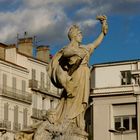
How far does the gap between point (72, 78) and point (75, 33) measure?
3.17ft

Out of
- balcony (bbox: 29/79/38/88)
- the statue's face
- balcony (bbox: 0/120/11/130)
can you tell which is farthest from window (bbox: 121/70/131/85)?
the statue's face

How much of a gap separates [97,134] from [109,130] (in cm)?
174

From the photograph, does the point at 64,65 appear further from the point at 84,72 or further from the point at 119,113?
the point at 119,113

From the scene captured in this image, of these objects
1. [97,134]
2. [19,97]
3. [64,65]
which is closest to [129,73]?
[97,134]

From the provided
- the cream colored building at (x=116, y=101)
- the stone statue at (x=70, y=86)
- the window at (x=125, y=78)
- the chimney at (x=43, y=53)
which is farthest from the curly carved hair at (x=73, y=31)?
the chimney at (x=43, y=53)

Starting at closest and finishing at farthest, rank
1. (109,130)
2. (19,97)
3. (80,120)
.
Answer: (80,120) → (109,130) → (19,97)

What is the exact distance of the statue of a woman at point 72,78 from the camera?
1486 centimetres

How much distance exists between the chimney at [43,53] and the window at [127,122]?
2754cm

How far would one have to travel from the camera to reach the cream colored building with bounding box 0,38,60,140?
90.1 metres

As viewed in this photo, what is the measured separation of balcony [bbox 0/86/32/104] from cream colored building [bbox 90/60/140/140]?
15.2 m

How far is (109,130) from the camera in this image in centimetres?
7531

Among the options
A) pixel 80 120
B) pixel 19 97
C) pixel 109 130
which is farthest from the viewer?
pixel 19 97

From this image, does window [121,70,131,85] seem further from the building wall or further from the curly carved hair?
the curly carved hair

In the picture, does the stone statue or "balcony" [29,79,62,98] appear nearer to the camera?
the stone statue
